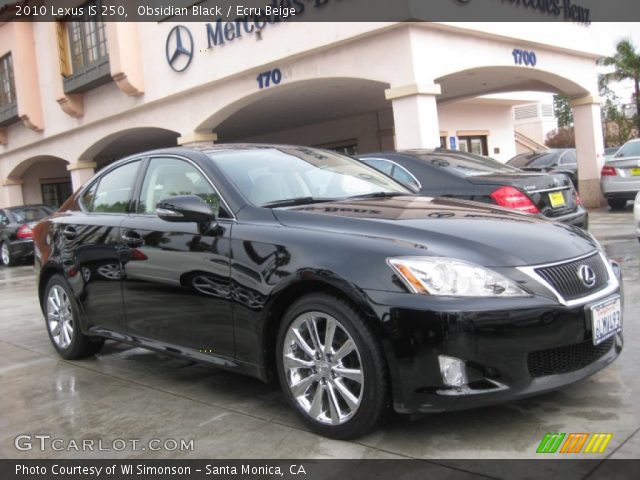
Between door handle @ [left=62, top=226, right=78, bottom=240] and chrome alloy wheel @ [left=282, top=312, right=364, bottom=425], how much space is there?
2422mm

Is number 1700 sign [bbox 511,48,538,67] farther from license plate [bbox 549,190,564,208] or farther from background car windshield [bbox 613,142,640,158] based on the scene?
license plate [bbox 549,190,564,208]

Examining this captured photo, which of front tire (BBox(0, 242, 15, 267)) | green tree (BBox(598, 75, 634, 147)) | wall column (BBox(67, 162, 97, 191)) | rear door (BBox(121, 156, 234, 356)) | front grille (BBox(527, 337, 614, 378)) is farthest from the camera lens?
green tree (BBox(598, 75, 634, 147))

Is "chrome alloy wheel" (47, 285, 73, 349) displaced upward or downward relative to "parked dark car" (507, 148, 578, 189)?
downward

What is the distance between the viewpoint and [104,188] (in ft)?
16.5

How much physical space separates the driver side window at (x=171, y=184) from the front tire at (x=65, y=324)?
118 centimetres

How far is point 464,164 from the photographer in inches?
279

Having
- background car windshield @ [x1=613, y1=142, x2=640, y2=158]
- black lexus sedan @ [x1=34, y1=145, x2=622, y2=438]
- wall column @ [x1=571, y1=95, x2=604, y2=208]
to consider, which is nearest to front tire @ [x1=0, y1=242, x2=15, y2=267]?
A: black lexus sedan @ [x1=34, y1=145, x2=622, y2=438]

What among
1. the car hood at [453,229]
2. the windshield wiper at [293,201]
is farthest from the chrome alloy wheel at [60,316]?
the car hood at [453,229]

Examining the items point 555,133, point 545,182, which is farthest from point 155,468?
point 555,133

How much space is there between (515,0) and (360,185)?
10.0m

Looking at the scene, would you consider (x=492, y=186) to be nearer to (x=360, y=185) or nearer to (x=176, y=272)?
(x=360, y=185)

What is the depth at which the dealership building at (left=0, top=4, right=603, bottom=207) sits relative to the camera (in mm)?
11375

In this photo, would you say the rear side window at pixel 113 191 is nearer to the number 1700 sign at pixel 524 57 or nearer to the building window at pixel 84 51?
the number 1700 sign at pixel 524 57

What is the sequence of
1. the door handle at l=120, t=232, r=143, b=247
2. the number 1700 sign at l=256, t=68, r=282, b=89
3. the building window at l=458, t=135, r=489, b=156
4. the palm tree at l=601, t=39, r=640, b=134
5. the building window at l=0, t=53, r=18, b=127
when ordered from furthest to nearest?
the palm tree at l=601, t=39, r=640, b=134
the building window at l=458, t=135, r=489, b=156
the building window at l=0, t=53, r=18, b=127
the number 1700 sign at l=256, t=68, r=282, b=89
the door handle at l=120, t=232, r=143, b=247
